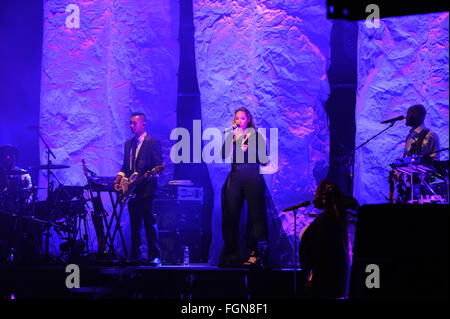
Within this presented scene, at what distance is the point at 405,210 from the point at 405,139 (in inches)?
200

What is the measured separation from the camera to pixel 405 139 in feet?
25.7

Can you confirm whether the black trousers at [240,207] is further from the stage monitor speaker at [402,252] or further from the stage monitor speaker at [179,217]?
the stage monitor speaker at [402,252]

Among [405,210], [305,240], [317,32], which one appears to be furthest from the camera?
[317,32]

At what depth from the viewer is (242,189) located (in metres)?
6.95

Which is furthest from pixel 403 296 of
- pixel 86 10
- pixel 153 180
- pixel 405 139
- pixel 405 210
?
pixel 86 10

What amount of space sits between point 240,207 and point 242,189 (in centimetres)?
23

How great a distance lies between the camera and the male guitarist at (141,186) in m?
7.15

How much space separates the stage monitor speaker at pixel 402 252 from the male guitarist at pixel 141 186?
4228mm

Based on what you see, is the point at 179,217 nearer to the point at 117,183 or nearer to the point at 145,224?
the point at 145,224

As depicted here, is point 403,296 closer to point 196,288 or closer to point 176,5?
point 196,288

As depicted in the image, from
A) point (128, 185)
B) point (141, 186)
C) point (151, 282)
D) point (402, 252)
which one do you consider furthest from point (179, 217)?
point (402, 252)

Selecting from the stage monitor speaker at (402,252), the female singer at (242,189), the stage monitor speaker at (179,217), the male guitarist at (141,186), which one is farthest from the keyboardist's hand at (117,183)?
the stage monitor speaker at (402,252)

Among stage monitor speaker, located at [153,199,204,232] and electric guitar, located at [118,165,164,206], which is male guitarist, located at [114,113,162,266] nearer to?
electric guitar, located at [118,165,164,206]

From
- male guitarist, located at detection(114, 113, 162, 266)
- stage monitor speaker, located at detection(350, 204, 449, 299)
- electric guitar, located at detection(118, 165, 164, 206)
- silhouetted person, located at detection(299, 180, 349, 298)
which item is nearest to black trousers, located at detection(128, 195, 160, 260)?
male guitarist, located at detection(114, 113, 162, 266)
